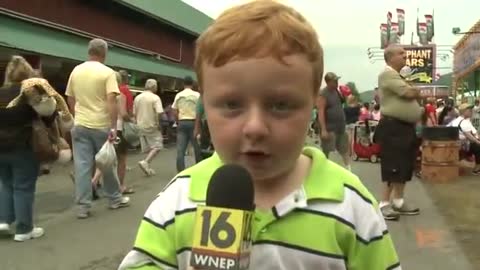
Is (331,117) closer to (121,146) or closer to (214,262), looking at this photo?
(121,146)

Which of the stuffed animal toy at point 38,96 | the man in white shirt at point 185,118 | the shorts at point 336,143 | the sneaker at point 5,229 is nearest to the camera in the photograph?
the stuffed animal toy at point 38,96

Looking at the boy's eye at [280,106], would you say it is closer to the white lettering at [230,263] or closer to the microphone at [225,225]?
the microphone at [225,225]

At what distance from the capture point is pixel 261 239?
161cm

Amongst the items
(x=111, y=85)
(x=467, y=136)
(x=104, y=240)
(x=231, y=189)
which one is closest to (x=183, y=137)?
(x=111, y=85)

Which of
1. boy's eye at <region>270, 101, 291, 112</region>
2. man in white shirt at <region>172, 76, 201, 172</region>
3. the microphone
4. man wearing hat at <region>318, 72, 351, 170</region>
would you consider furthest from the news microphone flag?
man in white shirt at <region>172, 76, 201, 172</region>

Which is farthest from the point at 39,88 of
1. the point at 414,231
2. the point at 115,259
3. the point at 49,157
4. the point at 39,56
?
the point at 39,56

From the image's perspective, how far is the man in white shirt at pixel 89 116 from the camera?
776 centimetres

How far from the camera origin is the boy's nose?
1511 millimetres

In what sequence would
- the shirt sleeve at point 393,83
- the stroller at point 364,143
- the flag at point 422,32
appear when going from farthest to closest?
1. the flag at point 422,32
2. the stroller at point 364,143
3. the shirt sleeve at point 393,83

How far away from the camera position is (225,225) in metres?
1.30

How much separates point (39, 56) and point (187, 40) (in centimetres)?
2350

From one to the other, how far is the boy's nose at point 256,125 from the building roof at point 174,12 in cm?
2330

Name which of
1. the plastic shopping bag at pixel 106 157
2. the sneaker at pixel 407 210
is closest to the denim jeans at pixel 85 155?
the plastic shopping bag at pixel 106 157

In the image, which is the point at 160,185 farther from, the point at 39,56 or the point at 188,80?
the point at 39,56
